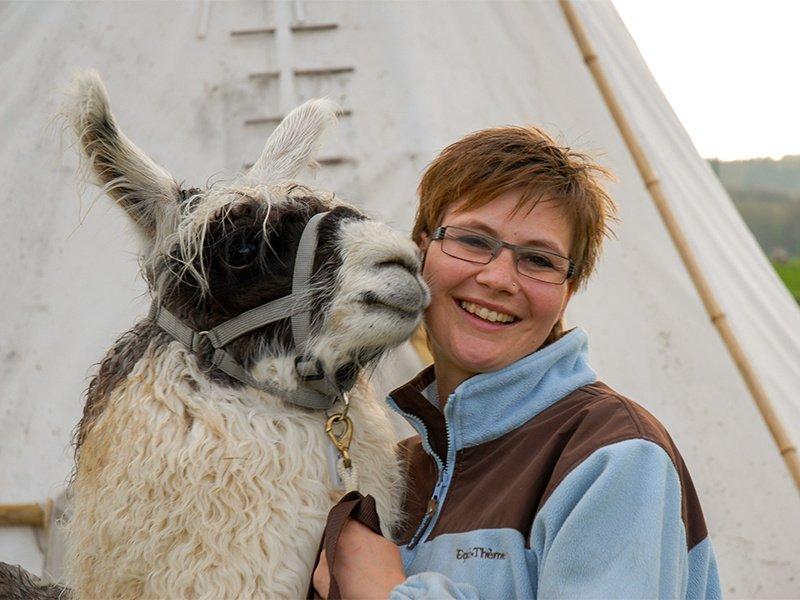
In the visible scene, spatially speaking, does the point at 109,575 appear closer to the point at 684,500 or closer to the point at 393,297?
the point at 393,297

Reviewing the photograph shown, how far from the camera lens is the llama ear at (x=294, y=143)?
235 centimetres

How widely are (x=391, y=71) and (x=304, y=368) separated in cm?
225

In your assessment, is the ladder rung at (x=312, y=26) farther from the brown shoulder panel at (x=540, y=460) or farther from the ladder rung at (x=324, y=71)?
the brown shoulder panel at (x=540, y=460)

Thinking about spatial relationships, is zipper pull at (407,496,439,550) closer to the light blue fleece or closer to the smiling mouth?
the light blue fleece

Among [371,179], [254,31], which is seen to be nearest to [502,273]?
[371,179]

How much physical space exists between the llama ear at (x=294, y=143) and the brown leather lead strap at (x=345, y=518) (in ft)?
2.70

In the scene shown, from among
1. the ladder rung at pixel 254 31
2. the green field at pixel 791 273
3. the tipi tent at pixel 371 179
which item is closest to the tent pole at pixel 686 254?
the tipi tent at pixel 371 179

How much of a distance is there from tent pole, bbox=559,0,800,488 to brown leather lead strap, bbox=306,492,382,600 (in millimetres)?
2210

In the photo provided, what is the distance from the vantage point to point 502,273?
186cm

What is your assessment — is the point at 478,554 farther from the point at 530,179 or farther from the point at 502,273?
the point at 530,179

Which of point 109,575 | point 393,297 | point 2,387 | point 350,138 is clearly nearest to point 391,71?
point 350,138

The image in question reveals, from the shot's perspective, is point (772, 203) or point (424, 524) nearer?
point (424, 524)

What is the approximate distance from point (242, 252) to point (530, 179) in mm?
565

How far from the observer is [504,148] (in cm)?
196
